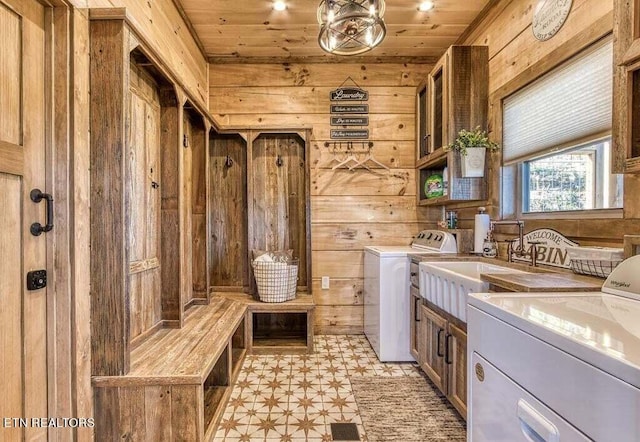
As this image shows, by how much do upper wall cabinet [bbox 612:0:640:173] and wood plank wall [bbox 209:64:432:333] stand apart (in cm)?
224

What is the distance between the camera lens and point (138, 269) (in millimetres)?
1968

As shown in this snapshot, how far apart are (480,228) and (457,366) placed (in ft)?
3.41

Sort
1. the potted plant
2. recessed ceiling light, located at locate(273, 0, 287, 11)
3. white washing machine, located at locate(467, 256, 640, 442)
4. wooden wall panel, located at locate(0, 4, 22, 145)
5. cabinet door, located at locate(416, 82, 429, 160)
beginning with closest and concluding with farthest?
white washing machine, located at locate(467, 256, 640, 442)
wooden wall panel, located at locate(0, 4, 22, 145)
the potted plant
recessed ceiling light, located at locate(273, 0, 287, 11)
cabinet door, located at locate(416, 82, 429, 160)

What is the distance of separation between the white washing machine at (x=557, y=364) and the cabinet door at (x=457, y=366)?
2.29 feet

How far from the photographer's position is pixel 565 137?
75.0 inches

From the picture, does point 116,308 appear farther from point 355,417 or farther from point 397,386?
point 397,386

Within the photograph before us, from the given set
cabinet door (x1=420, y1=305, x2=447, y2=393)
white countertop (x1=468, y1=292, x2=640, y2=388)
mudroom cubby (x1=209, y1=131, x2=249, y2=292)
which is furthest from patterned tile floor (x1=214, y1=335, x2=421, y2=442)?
white countertop (x1=468, y1=292, x2=640, y2=388)

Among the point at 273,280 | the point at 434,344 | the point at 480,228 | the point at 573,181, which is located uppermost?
the point at 573,181

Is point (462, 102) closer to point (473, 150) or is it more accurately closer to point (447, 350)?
point (473, 150)

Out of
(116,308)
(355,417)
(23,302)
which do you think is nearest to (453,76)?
(355,417)

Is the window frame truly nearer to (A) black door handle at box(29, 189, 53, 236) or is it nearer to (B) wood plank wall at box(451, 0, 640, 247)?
(B) wood plank wall at box(451, 0, 640, 247)

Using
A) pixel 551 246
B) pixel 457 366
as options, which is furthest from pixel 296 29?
pixel 457 366

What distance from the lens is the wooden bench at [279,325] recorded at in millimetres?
2943

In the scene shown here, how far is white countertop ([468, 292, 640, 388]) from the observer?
2.19 ft
